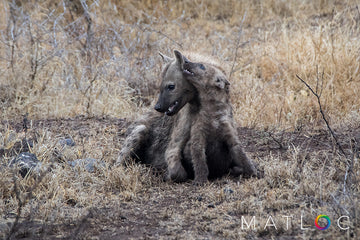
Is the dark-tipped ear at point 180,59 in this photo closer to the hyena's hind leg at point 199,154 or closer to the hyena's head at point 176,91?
the hyena's head at point 176,91

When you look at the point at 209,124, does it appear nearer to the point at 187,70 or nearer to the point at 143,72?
the point at 187,70

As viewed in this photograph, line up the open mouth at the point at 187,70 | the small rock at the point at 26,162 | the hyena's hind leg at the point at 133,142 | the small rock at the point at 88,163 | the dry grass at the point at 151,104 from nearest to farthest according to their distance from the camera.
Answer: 1. the dry grass at the point at 151,104
2. the open mouth at the point at 187,70
3. the small rock at the point at 26,162
4. the small rock at the point at 88,163
5. the hyena's hind leg at the point at 133,142

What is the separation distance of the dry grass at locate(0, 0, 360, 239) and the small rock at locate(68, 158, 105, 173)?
8 centimetres

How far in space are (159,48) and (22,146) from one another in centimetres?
369

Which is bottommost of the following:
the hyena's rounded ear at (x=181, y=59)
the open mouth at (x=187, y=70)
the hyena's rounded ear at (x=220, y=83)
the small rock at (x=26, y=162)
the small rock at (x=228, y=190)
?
the small rock at (x=26, y=162)

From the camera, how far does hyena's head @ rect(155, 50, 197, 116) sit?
15.2 ft

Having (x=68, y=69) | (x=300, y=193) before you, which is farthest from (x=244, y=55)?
(x=300, y=193)

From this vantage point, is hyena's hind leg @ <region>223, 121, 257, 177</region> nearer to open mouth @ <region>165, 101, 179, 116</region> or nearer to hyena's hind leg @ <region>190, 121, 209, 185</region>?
hyena's hind leg @ <region>190, 121, 209, 185</region>

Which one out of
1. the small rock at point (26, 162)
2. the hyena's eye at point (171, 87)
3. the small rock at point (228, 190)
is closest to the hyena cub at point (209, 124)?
the hyena's eye at point (171, 87)

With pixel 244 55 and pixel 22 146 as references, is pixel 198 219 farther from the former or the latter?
pixel 244 55

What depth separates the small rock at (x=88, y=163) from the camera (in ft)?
16.5

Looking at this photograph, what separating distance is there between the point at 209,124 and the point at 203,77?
1.38 feet

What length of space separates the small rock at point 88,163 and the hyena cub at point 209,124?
40.0 inches

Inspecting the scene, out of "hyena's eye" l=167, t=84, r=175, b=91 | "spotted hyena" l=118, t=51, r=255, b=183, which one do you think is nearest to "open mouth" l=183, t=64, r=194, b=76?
"spotted hyena" l=118, t=51, r=255, b=183
